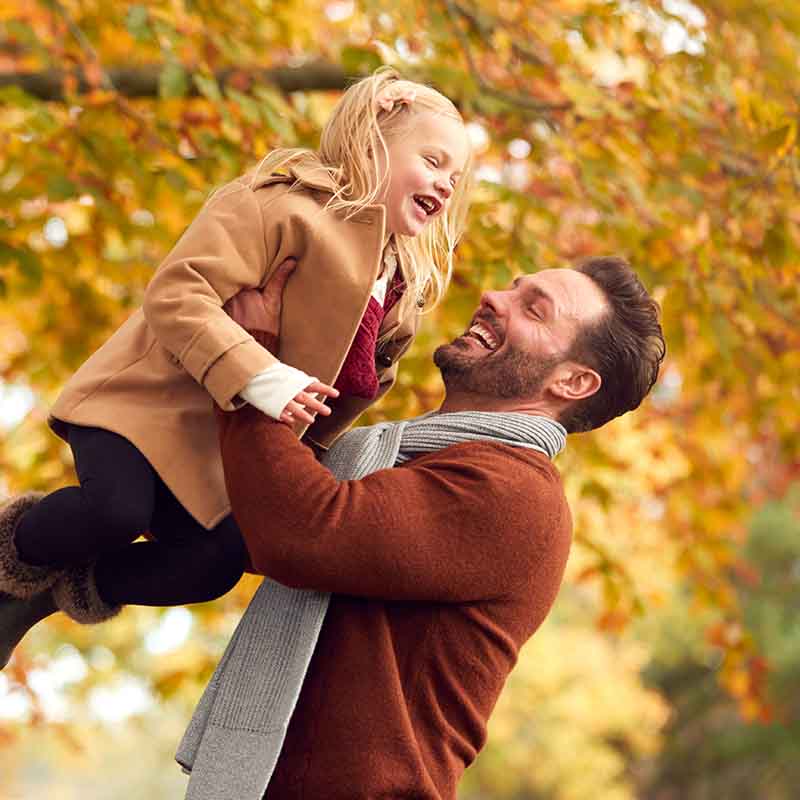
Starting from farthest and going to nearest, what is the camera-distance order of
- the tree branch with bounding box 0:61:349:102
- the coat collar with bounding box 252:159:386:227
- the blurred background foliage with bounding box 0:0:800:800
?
the tree branch with bounding box 0:61:349:102, the blurred background foliage with bounding box 0:0:800:800, the coat collar with bounding box 252:159:386:227

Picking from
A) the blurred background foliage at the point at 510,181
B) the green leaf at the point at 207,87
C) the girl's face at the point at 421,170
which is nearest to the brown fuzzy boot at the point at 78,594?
the girl's face at the point at 421,170

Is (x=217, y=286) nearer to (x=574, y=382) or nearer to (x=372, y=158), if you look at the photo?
(x=372, y=158)

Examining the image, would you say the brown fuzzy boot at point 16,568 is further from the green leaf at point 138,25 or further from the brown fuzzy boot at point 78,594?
the green leaf at point 138,25

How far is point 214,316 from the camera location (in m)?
2.29

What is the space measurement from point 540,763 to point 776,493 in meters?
9.76

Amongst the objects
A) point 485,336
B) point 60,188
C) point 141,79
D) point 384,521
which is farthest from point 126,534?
point 141,79

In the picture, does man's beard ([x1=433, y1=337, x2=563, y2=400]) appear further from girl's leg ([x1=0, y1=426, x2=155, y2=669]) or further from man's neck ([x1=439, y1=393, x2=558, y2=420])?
girl's leg ([x1=0, y1=426, x2=155, y2=669])

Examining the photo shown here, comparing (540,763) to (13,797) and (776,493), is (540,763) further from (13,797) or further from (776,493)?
(13,797)

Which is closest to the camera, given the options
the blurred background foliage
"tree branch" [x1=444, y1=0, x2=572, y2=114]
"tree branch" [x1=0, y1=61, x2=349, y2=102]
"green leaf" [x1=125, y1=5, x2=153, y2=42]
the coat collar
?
the coat collar

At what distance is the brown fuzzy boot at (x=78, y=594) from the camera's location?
2.51 m

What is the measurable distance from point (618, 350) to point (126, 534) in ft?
3.38

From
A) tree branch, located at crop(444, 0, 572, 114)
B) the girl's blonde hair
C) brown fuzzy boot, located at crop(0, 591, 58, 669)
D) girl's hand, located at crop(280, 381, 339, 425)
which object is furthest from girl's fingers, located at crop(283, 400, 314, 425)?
tree branch, located at crop(444, 0, 572, 114)

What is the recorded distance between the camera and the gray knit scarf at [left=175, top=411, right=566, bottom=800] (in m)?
2.34

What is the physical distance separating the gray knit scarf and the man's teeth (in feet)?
0.50
